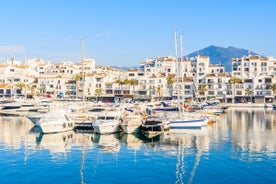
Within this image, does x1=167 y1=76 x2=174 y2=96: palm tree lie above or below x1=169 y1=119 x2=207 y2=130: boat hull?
above

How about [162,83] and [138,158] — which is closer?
[138,158]

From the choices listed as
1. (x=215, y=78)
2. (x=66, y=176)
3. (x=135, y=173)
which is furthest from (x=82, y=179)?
(x=215, y=78)

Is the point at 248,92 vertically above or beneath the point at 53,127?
above

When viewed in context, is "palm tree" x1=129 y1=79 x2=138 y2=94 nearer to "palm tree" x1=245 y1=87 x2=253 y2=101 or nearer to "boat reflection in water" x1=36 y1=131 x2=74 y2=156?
"palm tree" x1=245 y1=87 x2=253 y2=101

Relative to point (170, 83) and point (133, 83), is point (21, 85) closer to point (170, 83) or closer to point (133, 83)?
point (133, 83)

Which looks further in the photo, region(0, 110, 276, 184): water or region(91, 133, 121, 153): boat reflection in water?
region(91, 133, 121, 153): boat reflection in water

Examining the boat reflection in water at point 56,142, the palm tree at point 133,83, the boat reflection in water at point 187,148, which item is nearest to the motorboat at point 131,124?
the boat reflection in water at point 187,148

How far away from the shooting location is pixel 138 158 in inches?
1296

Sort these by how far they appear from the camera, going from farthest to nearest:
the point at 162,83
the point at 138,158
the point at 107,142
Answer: the point at 162,83 → the point at 107,142 → the point at 138,158

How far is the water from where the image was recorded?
26688 mm

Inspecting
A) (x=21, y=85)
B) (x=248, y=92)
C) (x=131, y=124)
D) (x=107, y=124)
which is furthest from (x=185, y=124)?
(x=21, y=85)

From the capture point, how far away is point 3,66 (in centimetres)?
12975

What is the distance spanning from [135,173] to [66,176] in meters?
4.86

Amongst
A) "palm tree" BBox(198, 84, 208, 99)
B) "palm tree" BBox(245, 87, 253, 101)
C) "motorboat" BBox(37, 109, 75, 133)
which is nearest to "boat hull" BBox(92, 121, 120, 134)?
"motorboat" BBox(37, 109, 75, 133)
